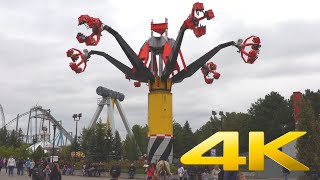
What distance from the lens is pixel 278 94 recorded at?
79.2m

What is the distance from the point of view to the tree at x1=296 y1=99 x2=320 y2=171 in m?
25.7

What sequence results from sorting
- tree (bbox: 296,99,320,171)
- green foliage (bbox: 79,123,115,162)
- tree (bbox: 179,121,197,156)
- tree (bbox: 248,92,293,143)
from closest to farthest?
tree (bbox: 296,99,320,171)
green foliage (bbox: 79,123,115,162)
tree (bbox: 248,92,293,143)
tree (bbox: 179,121,197,156)

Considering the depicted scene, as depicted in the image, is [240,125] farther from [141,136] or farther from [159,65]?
[159,65]

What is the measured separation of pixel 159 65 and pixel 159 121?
13.9 feet

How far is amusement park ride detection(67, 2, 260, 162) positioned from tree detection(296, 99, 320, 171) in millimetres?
7479

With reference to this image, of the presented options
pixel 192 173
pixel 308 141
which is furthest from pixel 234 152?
pixel 192 173

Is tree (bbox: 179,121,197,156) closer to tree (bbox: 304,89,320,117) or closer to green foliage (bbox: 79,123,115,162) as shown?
tree (bbox: 304,89,320,117)

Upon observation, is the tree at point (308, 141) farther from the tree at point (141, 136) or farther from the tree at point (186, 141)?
the tree at point (141, 136)

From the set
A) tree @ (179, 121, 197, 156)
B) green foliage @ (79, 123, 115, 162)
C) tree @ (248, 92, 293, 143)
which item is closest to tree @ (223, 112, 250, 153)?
tree @ (248, 92, 293, 143)

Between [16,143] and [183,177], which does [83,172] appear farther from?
[16,143]

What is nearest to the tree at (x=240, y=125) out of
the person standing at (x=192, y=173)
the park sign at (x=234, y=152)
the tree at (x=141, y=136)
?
the tree at (x=141, y=136)

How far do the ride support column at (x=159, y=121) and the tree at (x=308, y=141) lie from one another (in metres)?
10.5

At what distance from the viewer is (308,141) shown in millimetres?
26141

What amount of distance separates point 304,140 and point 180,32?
469 inches
